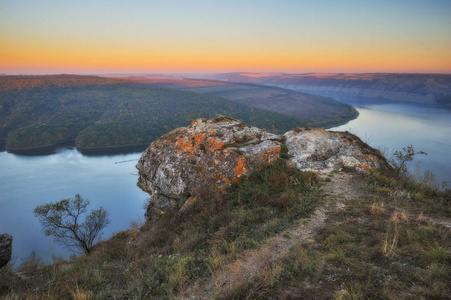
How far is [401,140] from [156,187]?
72.2 m

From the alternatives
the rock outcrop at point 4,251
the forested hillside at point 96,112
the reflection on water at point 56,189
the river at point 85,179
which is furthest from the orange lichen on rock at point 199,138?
the forested hillside at point 96,112

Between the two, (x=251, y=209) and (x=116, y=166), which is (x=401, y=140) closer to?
(x=251, y=209)

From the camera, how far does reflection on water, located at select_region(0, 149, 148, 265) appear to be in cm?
3509

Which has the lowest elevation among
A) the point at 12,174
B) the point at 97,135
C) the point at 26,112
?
the point at 12,174

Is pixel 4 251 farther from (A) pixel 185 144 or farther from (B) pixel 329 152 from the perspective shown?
(B) pixel 329 152

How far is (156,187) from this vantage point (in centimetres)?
798

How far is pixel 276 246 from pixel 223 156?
3.91 m

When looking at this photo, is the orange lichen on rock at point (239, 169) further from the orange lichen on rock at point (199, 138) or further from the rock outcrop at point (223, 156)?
the orange lichen on rock at point (199, 138)

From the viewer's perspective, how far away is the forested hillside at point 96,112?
8369cm

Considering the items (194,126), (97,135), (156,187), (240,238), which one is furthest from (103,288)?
(97,135)

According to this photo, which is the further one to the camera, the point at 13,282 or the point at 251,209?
the point at 251,209

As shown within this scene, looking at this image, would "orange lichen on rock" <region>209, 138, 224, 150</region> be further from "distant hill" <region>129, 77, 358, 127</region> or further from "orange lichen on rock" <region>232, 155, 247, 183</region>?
"distant hill" <region>129, 77, 358, 127</region>

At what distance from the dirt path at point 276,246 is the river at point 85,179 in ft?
89.7

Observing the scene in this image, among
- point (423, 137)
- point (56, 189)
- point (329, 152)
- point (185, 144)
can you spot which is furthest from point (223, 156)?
point (423, 137)
